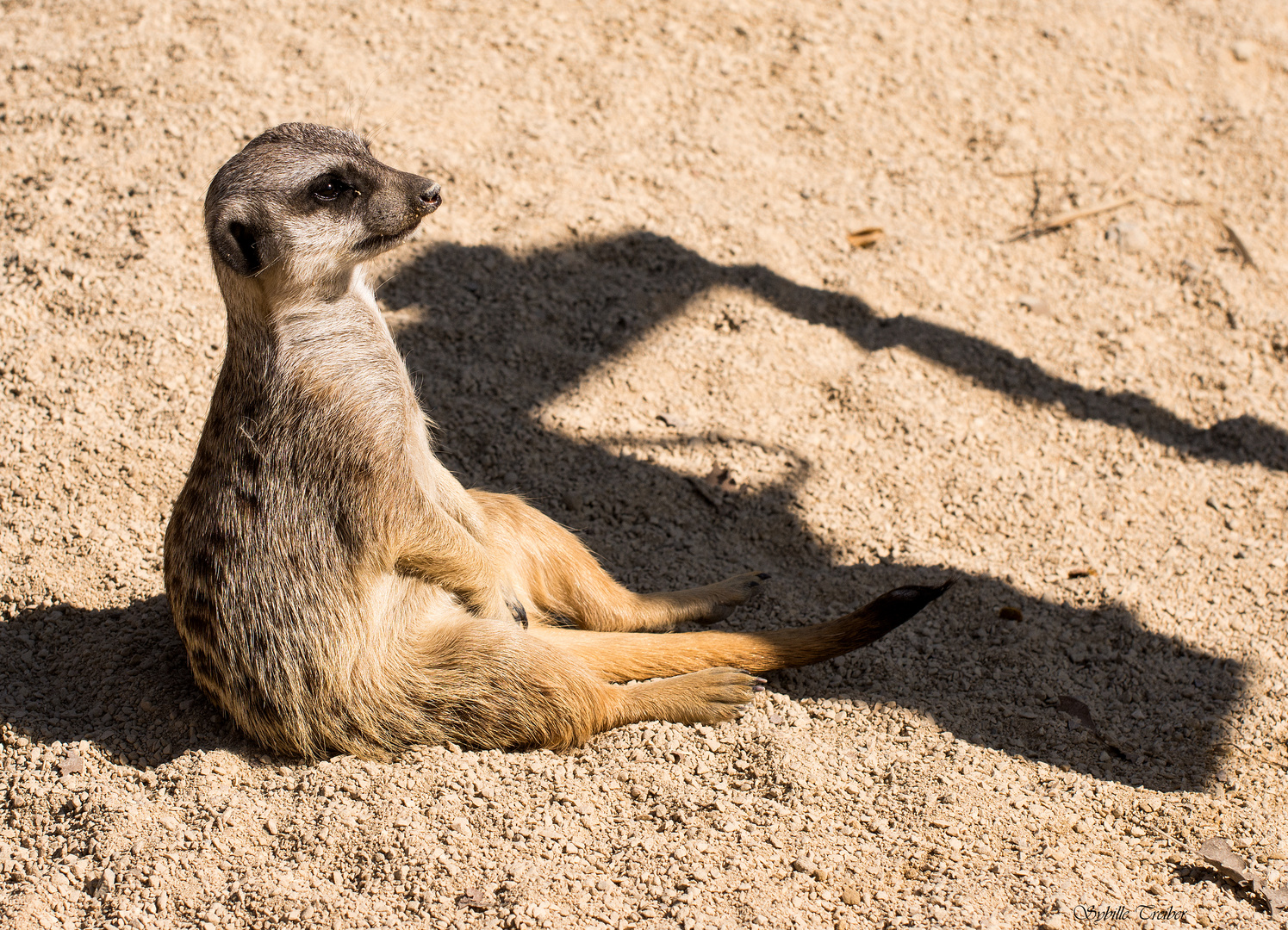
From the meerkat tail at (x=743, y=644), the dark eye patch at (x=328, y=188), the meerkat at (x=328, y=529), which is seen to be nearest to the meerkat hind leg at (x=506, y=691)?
the meerkat at (x=328, y=529)

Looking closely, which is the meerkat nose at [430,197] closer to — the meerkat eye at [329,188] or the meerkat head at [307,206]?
the meerkat head at [307,206]

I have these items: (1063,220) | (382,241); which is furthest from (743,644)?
(1063,220)

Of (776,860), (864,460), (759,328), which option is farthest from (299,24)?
(776,860)

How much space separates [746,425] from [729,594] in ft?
2.66

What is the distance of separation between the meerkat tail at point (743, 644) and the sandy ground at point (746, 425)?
0.49 ft

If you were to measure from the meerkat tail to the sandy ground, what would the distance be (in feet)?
0.49

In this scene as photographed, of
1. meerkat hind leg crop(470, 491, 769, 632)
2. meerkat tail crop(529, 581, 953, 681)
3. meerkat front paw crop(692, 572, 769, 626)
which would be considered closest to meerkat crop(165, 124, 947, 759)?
meerkat tail crop(529, 581, 953, 681)

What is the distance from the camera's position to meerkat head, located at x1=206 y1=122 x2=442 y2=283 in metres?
2.18

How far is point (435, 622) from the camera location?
242cm

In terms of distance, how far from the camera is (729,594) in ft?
9.63

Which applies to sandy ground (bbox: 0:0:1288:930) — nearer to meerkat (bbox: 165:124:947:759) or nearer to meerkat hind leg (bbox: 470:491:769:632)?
meerkat (bbox: 165:124:947:759)

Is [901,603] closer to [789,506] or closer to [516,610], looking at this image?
[789,506]

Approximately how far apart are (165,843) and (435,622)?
71cm

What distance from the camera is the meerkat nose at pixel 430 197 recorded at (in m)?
2.32
